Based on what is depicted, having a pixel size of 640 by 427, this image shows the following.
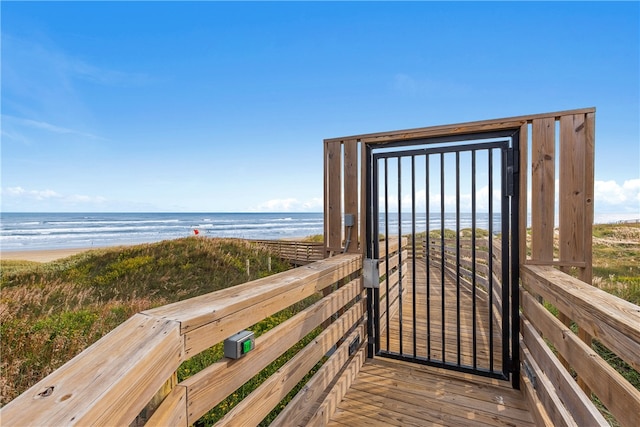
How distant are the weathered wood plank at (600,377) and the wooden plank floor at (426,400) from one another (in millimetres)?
885

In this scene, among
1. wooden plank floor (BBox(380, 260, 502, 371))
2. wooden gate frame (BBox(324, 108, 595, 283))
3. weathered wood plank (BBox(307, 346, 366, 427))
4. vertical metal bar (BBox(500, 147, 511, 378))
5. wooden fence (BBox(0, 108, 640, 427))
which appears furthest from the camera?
wooden plank floor (BBox(380, 260, 502, 371))

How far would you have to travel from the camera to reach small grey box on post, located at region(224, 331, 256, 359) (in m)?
1.17

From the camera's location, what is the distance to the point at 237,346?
1172mm

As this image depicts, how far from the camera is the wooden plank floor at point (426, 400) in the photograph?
6.83 feet

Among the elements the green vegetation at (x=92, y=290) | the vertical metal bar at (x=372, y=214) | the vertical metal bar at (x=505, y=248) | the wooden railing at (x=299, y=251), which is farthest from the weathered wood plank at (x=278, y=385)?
the wooden railing at (x=299, y=251)

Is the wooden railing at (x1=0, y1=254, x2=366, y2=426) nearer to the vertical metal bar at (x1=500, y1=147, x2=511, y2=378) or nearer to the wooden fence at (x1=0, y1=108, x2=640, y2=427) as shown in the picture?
the wooden fence at (x1=0, y1=108, x2=640, y2=427)

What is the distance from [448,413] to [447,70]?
7.30 m

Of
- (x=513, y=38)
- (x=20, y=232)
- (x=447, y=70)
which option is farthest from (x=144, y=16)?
(x=20, y=232)

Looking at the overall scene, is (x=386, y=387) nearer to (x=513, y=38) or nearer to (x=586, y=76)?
(x=513, y=38)

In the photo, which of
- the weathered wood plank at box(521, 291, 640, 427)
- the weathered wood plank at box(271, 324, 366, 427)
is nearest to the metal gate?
the weathered wood plank at box(271, 324, 366, 427)

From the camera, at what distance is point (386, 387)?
2.48m

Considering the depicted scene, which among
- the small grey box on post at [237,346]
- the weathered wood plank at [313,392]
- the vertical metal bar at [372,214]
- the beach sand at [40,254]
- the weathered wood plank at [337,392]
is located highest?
the vertical metal bar at [372,214]

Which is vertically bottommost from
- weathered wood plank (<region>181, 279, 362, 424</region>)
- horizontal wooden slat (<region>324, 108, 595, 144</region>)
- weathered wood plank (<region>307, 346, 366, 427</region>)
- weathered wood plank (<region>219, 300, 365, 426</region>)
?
weathered wood plank (<region>307, 346, 366, 427</region>)

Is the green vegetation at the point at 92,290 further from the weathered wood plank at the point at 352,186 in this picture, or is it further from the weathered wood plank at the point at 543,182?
the weathered wood plank at the point at 543,182
